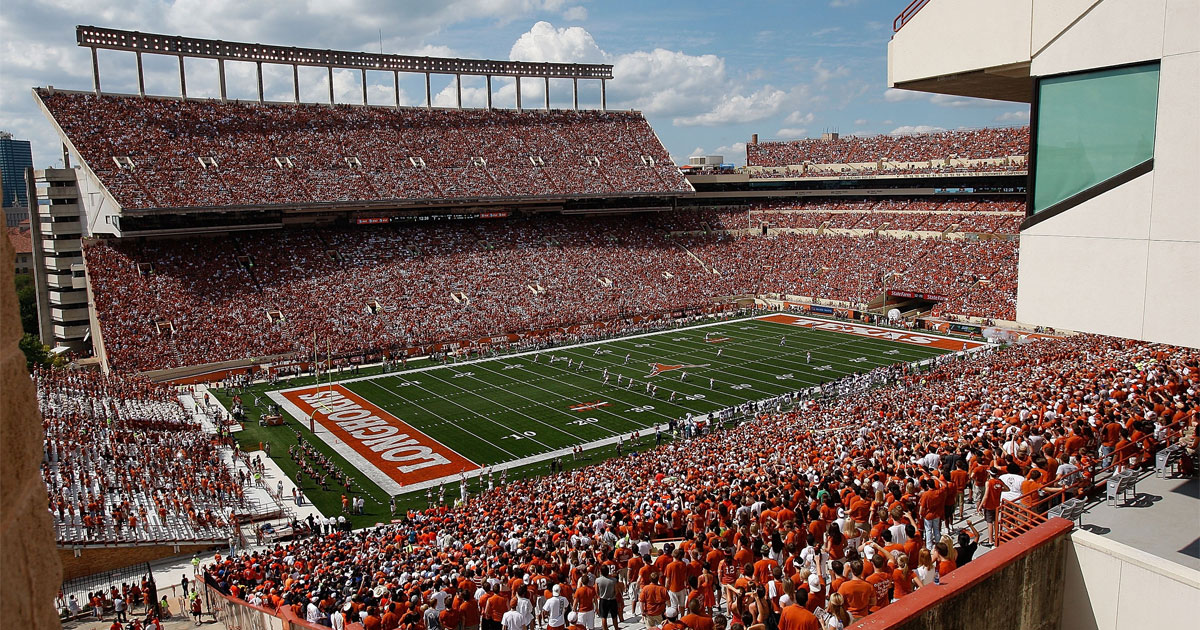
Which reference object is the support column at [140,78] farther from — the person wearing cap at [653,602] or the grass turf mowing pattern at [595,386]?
the person wearing cap at [653,602]

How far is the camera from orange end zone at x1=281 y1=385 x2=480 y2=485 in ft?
72.5

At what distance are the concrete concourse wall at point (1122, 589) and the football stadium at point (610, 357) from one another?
31 millimetres

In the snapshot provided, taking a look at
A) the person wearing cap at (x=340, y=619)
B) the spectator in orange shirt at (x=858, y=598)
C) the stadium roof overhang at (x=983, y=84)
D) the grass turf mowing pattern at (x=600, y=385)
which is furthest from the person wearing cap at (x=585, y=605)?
the grass turf mowing pattern at (x=600, y=385)

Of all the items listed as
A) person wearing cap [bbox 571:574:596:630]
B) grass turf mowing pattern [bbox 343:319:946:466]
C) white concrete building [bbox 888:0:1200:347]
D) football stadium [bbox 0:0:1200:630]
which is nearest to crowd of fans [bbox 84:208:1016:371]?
football stadium [bbox 0:0:1200:630]

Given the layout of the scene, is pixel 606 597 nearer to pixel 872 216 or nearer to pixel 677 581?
pixel 677 581

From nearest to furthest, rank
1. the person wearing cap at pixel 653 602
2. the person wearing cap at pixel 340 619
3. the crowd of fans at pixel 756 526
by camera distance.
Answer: the crowd of fans at pixel 756 526
the person wearing cap at pixel 653 602
the person wearing cap at pixel 340 619

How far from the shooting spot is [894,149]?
57.3m

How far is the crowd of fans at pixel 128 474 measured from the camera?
55.6 feet

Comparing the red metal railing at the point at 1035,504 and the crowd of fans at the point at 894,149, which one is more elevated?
the crowd of fans at the point at 894,149

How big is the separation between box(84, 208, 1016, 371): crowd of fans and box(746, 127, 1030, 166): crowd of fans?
856cm

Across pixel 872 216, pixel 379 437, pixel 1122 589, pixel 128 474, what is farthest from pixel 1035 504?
pixel 872 216

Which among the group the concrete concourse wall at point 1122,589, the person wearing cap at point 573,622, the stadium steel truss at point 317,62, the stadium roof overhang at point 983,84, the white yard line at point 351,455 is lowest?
the white yard line at point 351,455

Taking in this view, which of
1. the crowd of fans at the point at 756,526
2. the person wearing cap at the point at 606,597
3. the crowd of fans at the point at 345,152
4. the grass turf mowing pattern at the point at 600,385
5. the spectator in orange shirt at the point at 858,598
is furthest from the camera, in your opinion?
the crowd of fans at the point at 345,152

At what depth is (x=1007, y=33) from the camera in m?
7.20
